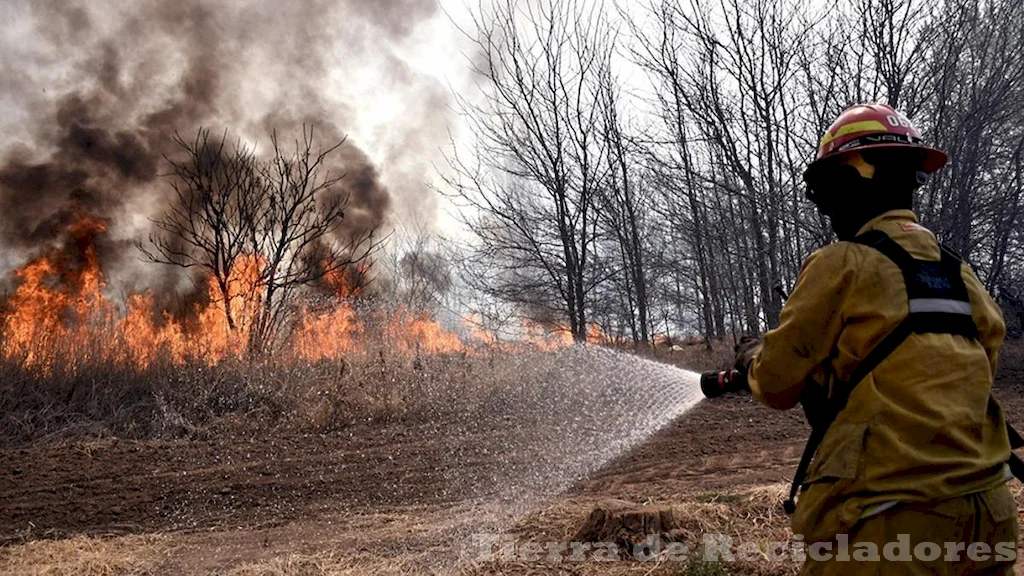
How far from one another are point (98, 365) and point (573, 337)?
7.94 metres

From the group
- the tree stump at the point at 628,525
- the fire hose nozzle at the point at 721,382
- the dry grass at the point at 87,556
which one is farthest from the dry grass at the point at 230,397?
the fire hose nozzle at the point at 721,382

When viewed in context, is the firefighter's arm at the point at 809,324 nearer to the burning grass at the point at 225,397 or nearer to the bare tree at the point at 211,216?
the burning grass at the point at 225,397

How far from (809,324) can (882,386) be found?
0.23 m

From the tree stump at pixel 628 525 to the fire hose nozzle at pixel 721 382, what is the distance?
6.76 ft

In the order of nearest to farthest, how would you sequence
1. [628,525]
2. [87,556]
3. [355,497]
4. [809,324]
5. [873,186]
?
[809,324] → [873,186] → [628,525] → [87,556] → [355,497]

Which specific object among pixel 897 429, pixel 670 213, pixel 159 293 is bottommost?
pixel 897 429

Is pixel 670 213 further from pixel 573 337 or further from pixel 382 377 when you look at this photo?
pixel 382 377

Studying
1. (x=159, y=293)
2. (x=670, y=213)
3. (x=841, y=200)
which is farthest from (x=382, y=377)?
(x=841, y=200)

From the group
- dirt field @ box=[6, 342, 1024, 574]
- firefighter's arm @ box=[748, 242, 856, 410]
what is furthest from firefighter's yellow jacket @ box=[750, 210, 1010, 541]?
dirt field @ box=[6, 342, 1024, 574]

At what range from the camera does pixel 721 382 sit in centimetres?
241

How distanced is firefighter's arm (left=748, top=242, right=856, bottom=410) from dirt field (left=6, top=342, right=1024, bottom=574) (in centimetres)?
207

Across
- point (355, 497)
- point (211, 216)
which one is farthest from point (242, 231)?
point (355, 497)

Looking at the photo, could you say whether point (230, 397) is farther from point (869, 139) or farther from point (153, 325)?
point (869, 139)

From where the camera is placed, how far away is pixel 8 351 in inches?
385
